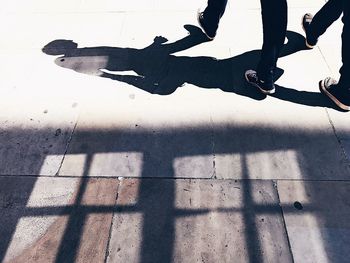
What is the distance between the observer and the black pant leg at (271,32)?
2787 mm

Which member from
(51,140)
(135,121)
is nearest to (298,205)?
(135,121)

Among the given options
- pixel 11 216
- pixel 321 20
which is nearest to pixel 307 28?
pixel 321 20

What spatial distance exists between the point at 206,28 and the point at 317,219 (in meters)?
2.63

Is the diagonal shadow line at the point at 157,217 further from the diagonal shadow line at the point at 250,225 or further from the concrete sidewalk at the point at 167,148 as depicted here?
the diagonal shadow line at the point at 250,225

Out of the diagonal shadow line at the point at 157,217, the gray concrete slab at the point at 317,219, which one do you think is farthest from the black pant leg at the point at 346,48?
the diagonal shadow line at the point at 157,217

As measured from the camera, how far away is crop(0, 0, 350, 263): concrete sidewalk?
245cm

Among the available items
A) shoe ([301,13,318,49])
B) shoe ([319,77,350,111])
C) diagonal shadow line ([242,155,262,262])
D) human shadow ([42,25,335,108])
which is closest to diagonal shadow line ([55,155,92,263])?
diagonal shadow line ([242,155,262,262])

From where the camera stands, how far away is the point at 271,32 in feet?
9.74

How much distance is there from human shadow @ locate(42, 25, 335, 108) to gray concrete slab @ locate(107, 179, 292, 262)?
1.21m

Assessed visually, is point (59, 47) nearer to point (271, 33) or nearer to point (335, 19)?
point (271, 33)

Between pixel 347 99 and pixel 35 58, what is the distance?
3676 mm

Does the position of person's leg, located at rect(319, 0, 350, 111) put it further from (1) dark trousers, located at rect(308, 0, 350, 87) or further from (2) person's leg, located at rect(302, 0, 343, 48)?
(2) person's leg, located at rect(302, 0, 343, 48)

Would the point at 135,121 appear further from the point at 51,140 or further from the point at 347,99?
the point at 347,99

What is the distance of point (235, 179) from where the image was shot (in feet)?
9.12
